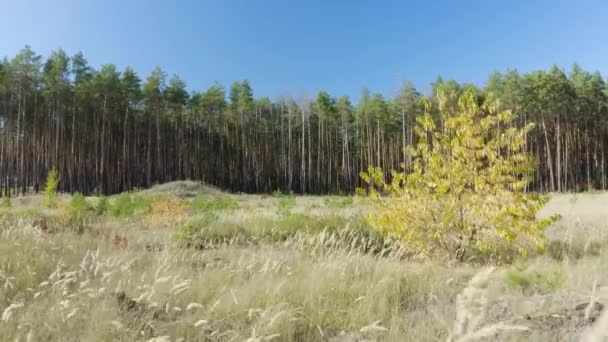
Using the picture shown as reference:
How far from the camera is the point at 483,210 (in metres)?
6.45

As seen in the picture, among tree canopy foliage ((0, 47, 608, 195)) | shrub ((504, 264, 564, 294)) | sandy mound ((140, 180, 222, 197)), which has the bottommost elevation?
shrub ((504, 264, 564, 294))

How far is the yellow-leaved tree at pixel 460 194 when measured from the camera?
632cm

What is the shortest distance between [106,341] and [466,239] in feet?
19.8

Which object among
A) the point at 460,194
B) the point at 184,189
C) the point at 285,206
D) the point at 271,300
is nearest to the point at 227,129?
the point at 184,189

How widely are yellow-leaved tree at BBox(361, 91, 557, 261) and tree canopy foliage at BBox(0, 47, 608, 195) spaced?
23.6 metres

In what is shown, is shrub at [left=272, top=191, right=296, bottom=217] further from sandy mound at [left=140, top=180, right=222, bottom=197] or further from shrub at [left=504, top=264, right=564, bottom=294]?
sandy mound at [left=140, top=180, right=222, bottom=197]

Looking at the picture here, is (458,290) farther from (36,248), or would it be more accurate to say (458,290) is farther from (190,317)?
(36,248)

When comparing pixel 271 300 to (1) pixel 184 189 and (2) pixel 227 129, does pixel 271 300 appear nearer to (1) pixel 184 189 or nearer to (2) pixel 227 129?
(1) pixel 184 189

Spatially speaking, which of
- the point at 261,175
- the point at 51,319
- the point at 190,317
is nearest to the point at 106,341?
the point at 51,319

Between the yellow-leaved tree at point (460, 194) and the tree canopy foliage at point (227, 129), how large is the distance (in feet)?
77.6

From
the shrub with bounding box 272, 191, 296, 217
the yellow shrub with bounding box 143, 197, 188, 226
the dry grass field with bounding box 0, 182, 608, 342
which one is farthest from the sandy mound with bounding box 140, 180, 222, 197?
the dry grass field with bounding box 0, 182, 608, 342

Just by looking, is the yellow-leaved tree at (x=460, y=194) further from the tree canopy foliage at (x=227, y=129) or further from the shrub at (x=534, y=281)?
the tree canopy foliage at (x=227, y=129)

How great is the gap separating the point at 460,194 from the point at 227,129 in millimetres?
43628

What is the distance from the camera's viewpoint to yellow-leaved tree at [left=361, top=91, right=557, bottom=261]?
6320mm
